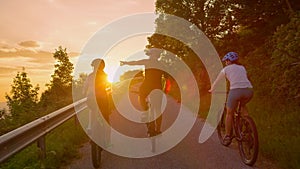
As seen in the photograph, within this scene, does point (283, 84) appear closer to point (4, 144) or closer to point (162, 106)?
point (162, 106)

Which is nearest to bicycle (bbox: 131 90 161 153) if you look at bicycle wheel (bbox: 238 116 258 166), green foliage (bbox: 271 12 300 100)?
bicycle wheel (bbox: 238 116 258 166)

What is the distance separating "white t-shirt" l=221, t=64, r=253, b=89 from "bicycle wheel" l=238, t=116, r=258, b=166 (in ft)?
2.22

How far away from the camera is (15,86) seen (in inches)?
3725

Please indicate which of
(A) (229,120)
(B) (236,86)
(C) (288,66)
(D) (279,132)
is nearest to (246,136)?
(A) (229,120)

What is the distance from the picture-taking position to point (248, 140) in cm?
662

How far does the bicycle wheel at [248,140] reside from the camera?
629 centimetres

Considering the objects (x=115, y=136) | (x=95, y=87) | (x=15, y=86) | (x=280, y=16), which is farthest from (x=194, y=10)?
(x=15, y=86)

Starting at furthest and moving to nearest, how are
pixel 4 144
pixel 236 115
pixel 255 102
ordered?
1. pixel 255 102
2. pixel 236 115
3. pixel 4 144

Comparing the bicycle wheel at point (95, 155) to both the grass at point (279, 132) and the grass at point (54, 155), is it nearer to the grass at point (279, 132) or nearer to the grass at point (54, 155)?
the grass at point (54, 155)

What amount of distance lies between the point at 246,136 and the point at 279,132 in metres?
2.29

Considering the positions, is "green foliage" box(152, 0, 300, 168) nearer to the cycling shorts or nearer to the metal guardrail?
the cycling shorts

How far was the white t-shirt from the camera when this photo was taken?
22.8 feet

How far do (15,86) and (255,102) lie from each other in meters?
90.6

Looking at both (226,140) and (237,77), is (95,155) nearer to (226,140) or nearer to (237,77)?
(226,140)
